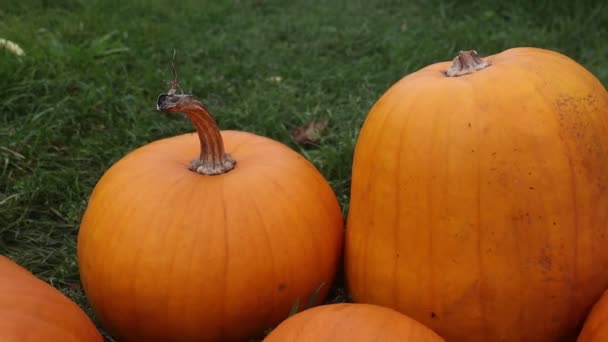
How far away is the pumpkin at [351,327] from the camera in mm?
1420

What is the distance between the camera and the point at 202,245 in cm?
169

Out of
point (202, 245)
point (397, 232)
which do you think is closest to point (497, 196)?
point (397, 232)

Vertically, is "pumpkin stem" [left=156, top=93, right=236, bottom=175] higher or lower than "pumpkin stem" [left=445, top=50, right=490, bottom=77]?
lower

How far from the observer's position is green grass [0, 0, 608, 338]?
104 inches

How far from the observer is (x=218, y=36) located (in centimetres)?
459

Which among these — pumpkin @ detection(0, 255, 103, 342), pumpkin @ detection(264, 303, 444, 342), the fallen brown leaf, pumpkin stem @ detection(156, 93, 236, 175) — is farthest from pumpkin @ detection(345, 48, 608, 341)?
the fallen brown leaf

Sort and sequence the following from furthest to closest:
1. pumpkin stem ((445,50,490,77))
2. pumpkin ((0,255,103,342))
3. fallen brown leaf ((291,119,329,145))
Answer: fallen brown leaf ((291,119,329,145)), pumpkin stem ((445,50,490,77)), pumpkin ((0,255,103,342))

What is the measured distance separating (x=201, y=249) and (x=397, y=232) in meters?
0.50

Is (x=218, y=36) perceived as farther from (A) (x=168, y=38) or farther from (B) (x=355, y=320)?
(B) (x=355, y=320)

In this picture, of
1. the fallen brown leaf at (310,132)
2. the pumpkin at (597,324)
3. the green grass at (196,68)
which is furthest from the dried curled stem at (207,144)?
the fallen brown leaf at (310,132)

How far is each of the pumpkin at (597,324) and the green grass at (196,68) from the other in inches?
46.7

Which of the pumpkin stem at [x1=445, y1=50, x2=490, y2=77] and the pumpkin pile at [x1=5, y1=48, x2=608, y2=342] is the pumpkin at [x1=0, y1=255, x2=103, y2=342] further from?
the pumpkin stem at [x1=445, y1=50, x2=490, y2=77]

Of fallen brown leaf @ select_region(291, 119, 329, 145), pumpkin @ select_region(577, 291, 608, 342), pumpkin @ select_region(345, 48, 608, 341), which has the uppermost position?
pumpkin @ select_region(345, 48, 608, 341)

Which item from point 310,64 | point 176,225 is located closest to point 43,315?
point 176,225
